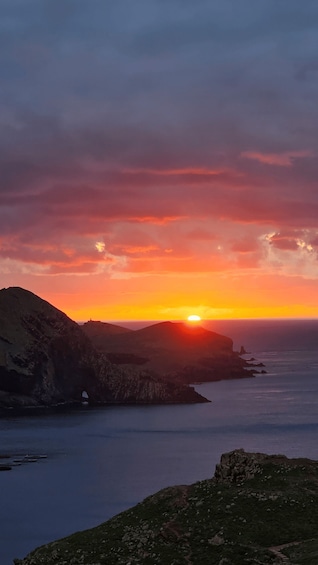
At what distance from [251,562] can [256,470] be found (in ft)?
59.0

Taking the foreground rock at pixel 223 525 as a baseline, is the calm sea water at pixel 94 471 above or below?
below

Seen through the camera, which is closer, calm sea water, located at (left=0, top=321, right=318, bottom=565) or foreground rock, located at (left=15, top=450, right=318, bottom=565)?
foreground rock, located at (left=15, top=450, right=318, bottom=565)

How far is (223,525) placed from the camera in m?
56.0

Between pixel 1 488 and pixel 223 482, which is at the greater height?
pixel 223 482

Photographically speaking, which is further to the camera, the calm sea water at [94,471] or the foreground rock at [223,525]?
the calm sea water at [94,471]

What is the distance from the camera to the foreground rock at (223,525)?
51.2 metres

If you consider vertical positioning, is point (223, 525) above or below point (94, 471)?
above

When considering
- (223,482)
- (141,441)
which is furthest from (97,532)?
(141,441)

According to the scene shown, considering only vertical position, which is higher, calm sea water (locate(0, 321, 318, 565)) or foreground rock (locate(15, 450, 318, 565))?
foreground rock (locate(15, 450, 318, 565))

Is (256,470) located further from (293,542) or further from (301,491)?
(293,542)

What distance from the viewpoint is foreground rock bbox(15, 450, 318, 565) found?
168 ft

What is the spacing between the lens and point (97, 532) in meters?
61.2

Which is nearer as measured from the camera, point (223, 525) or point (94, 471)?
point (223, 525)

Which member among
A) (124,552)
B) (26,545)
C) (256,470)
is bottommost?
(26,545)
